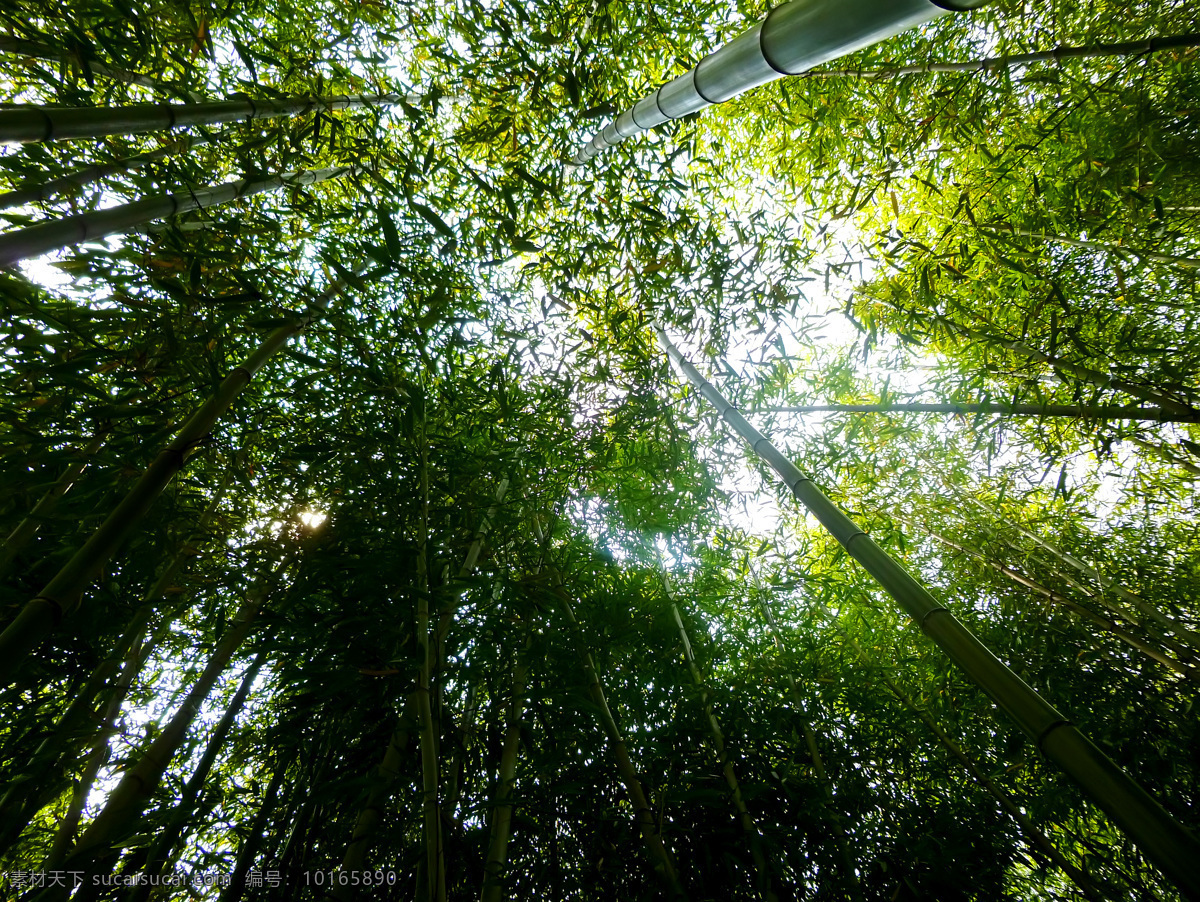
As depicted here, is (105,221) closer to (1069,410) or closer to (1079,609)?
(1069,410)

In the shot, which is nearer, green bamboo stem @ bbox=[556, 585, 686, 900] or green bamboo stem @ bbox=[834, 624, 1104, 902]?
green bamboo stem @ bbox=[556, 585, 686, 900]

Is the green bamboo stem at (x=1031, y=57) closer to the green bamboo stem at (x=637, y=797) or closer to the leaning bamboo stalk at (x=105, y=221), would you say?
the leaning bamboo stalk at (x=105, y=221)

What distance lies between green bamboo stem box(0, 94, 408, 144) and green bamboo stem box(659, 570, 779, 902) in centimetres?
253

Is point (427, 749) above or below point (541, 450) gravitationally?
below

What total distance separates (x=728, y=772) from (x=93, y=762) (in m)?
2.61

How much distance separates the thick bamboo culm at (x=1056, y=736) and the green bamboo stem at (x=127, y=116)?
218cm

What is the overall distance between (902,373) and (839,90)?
5.55 ft

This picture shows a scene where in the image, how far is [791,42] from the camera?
1580mm

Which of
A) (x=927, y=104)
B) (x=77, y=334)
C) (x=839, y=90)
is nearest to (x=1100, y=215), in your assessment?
(x=927, y=104)

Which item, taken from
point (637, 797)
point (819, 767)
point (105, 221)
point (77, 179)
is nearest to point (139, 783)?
point (637, 797)

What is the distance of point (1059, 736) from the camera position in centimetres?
117

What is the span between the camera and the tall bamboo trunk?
166 centimetres

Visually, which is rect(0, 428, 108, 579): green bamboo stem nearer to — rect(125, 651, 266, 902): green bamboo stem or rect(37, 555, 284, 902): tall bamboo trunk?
rect(37, 555, 284, 902): tall bamboo trunk

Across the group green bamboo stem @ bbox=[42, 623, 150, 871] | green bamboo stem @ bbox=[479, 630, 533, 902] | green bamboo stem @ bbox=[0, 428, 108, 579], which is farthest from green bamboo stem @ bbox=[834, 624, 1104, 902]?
green bamboo stem @ bbox=[0, 428, 108, 579]
